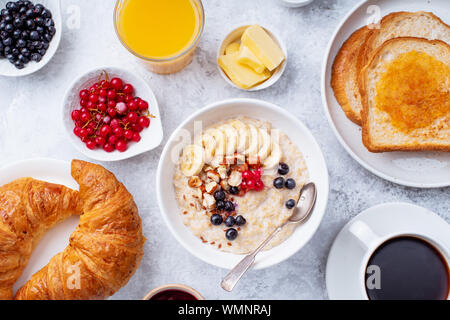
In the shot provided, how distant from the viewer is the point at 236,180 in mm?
1643

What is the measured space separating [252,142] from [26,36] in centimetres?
100

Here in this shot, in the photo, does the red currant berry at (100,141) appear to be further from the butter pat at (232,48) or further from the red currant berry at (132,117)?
the butter pat at (232,48)

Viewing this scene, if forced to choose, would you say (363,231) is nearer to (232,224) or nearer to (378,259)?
(378,259)

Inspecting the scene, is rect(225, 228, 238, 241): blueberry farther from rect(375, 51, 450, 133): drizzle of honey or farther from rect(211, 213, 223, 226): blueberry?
rect(375, 51, 450, 133): drizzle of honey

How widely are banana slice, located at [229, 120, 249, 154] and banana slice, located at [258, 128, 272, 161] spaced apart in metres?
0.05

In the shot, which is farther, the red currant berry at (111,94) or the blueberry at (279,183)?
the red currant berry at (111,94)

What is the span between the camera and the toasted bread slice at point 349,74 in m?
1.76

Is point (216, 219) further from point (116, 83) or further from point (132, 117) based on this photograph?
point (116, 83)

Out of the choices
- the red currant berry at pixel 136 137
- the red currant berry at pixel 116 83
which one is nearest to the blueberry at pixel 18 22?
the red currant berry at pixel 116 83

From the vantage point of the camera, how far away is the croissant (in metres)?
1.61

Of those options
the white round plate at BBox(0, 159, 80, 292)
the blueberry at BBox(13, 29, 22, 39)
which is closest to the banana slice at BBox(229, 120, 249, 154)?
the white round plate at BBox(0, 159, 80, 292)

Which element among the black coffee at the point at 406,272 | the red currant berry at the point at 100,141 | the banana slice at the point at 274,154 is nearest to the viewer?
the black coffee at the point at 406,272

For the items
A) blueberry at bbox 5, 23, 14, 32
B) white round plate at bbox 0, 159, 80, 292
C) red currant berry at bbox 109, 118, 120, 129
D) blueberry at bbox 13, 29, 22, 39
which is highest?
blueberry at bbox 5, 23, 14, 32

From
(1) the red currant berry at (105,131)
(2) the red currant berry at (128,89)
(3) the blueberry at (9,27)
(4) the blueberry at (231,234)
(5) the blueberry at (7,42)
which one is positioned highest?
(3) the blueberry at (9,27)
